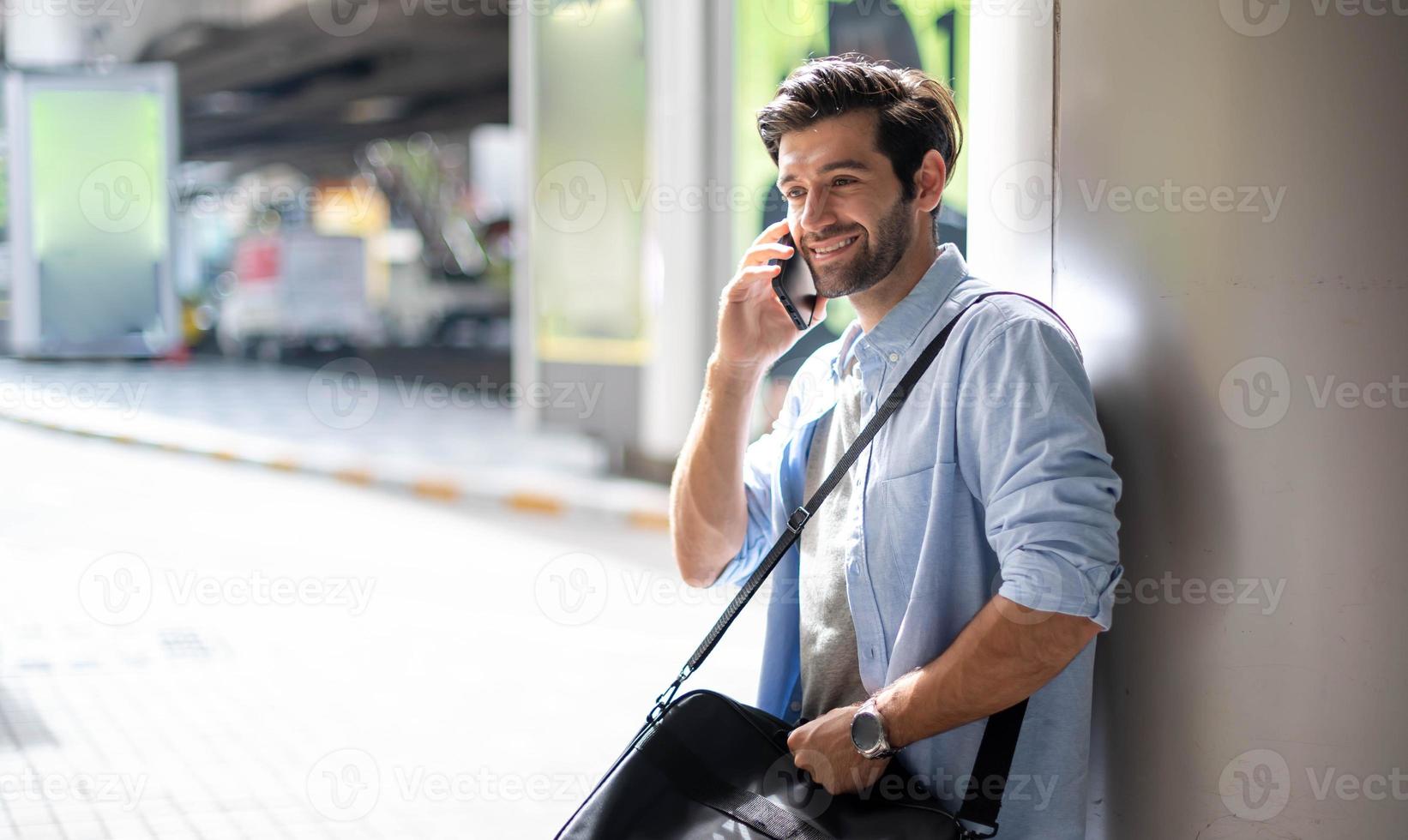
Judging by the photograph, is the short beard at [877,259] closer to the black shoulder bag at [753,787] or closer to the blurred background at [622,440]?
the black shoulder bag at [753,787]

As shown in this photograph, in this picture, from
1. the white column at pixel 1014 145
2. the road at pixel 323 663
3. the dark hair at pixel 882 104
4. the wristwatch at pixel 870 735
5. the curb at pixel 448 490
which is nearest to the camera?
the wristwatch at pixel 870 735

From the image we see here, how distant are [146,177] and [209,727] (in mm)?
12605

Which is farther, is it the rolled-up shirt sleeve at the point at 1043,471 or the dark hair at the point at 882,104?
the dark hair at the point at 882,104

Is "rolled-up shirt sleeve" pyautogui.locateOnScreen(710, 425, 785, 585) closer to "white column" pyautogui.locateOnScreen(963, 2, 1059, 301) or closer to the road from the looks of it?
"white column" pyautogui.locateOnScreen(963, 2, 1059, 301)

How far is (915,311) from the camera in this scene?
2344mm

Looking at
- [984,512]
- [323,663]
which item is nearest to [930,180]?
[984,512]

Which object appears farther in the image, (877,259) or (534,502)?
(534,502)

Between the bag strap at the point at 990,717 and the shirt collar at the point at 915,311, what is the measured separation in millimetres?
61

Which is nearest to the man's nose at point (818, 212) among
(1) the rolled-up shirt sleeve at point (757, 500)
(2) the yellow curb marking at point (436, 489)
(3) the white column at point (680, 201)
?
(1) the rolled-up shirt sleeve at point (757, 500)

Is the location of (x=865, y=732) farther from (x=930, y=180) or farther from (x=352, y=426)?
(x=352, y=426)

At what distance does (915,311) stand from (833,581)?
46 centimetres

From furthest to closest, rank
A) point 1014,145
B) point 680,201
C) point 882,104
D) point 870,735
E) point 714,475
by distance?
point 680,201 < point 714,475 < point 1014,145 < point 882,104 < point 870,735

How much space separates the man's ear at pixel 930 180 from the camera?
7.74 feet

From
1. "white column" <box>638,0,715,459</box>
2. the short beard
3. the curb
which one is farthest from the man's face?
"white column" <box>638,0,715,459</box>
